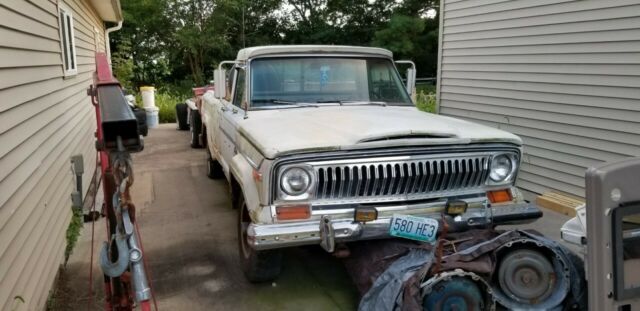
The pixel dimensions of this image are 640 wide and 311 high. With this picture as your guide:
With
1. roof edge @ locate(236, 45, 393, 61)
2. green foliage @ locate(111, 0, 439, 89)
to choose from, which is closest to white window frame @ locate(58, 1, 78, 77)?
roof edge @ locate(236, 45, 393, 61)

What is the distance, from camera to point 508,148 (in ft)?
12.5

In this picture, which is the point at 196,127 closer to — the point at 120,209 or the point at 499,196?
the point at 499,196

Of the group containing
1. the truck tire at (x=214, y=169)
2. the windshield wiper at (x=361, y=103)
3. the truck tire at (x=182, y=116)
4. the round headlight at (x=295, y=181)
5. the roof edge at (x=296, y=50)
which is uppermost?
the roof edge at (x=296, y=50)

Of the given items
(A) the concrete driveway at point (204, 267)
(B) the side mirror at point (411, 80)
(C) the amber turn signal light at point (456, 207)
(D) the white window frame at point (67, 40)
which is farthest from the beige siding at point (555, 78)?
(D) the white window frame at point (67, 40)

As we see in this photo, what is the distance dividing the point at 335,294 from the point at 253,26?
997 inches

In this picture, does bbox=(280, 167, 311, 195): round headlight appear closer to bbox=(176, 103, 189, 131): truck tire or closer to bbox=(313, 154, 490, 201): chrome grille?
bbox=(313, 154, 490, 201): chrome grille

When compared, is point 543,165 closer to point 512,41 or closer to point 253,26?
point 512,41

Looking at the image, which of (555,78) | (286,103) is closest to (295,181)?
(286,103)

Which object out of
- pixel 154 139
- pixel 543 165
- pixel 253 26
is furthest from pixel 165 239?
pixel 253 26

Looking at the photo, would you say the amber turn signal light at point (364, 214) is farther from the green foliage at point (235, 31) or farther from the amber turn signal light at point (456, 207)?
the green foliage at point (235, 31)

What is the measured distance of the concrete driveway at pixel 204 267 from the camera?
3.93 m

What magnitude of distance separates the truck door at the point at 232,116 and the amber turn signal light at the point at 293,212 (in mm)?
1375

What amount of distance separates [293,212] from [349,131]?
70 centimetres

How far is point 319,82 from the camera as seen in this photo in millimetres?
5016
